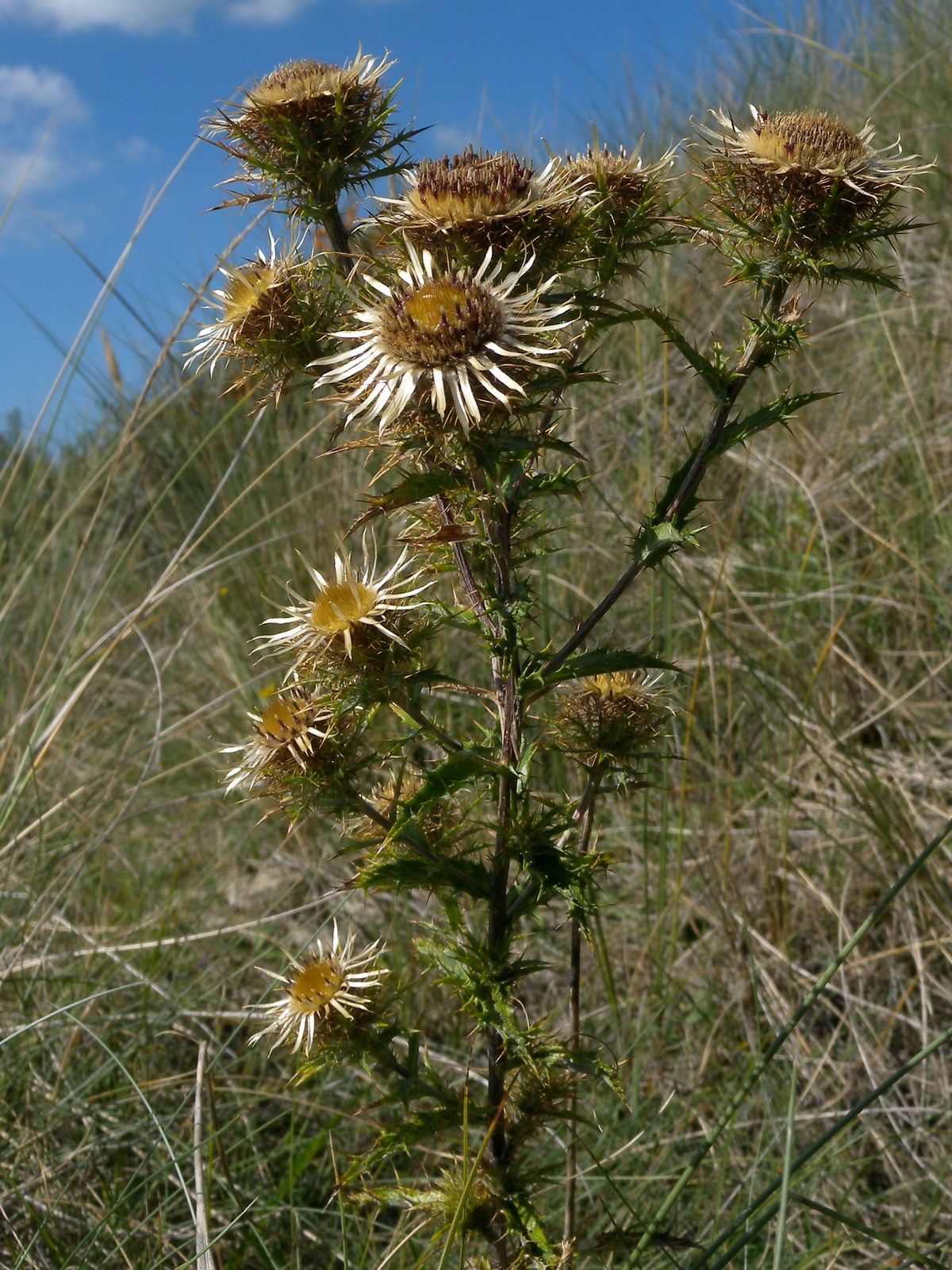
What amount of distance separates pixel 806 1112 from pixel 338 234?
2271mm

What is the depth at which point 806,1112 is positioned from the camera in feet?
8.27

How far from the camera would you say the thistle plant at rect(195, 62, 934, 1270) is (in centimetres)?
127

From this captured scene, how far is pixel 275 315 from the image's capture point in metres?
1.43

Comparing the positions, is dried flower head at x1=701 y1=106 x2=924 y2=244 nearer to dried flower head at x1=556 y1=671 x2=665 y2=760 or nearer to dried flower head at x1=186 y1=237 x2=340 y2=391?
dried flower head at x1=186 y1=237 x2=340 y2=391

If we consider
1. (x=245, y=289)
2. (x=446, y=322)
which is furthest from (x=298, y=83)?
(x=446, y=322)

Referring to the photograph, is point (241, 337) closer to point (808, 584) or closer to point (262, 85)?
point (262, 85)

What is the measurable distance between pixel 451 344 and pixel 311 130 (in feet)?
1.83

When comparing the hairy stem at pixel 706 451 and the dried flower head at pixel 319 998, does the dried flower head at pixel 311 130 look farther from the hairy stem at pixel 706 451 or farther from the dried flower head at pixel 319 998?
the dried flower head at pixel 319 998

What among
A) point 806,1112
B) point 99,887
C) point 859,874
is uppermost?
point 99,887

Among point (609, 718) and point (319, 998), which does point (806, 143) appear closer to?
point (609, 718)

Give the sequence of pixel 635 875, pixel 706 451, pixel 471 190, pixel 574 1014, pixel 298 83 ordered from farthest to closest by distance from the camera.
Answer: pixel 635 875 < pixel 574 1014 < pixel 298 83 < pixel 706 451 < pixel 471 190

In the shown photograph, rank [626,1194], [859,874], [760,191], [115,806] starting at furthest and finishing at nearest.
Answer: [115,806]
[859,874]
[626,1194]
[760,191]

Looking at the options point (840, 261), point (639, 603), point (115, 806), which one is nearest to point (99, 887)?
point (115, 806)

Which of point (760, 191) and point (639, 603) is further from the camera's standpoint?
point (639, 603)
